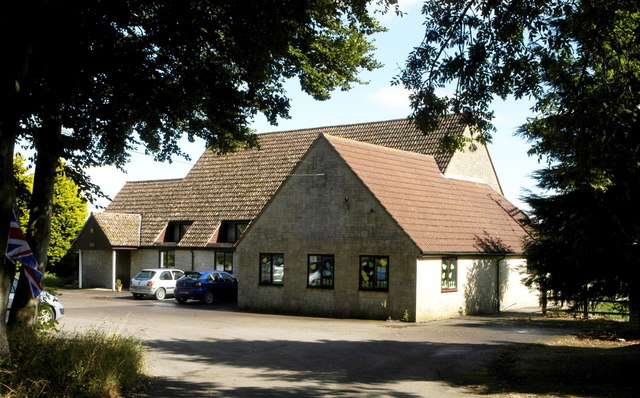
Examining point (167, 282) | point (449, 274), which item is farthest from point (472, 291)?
point (167, 282)

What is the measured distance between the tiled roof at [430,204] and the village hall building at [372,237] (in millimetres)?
67

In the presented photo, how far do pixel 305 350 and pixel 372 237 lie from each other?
31.7 ft

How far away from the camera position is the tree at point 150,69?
11992mm

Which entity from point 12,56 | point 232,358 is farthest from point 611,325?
point 12,56

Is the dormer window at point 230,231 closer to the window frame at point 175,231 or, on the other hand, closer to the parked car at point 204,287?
the window frame at point 175,231

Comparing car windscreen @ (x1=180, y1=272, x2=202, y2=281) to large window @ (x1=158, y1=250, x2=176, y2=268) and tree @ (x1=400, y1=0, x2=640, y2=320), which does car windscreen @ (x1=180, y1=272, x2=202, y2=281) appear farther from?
tree @ (x1=400, y1=0, x2=640, y2=320)

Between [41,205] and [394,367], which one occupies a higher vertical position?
[41,205]

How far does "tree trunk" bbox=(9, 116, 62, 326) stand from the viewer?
1345 cm

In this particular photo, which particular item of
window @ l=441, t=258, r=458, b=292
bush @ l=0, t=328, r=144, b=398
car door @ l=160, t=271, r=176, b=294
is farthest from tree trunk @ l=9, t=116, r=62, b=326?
car door @ l=160, t=271, r=176, b=294

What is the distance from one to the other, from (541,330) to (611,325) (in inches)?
111

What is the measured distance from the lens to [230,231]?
37719 millimetres

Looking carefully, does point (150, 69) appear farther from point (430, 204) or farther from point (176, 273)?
point (176, 273)

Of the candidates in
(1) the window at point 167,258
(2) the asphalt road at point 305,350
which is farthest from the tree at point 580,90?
(1) the window at point 167,258

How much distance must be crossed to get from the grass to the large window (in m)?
25.3
